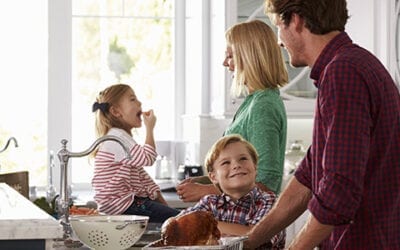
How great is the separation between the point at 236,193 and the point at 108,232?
25.1 inches

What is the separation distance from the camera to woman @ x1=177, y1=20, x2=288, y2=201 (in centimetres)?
333

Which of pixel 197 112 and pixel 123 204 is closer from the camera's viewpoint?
pixel 123 204

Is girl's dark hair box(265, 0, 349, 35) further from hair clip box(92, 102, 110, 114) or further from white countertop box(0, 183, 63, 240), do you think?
hair clip box(92, 102, 110, 114)

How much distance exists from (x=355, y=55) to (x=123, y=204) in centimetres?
222

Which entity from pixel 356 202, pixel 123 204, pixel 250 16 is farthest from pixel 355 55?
pixel 250 16

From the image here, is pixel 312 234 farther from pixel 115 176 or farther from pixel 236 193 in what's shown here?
pixel 115 176

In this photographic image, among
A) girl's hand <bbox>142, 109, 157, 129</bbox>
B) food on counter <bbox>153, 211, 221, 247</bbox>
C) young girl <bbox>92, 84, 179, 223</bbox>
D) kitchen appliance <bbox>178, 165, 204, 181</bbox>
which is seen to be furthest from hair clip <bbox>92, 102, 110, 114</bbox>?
food on counter <bbox>153, 211, 221, 247</bbox>

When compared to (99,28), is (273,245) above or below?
below

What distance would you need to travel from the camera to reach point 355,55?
2234mm

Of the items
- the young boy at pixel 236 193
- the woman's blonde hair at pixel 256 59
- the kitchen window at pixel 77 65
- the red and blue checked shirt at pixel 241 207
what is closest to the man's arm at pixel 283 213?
the young boy at pixel 236 193

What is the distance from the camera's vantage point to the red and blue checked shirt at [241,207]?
2.98 meters

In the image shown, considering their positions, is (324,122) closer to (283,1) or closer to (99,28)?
(283,1)

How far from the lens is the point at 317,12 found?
233 centimetres

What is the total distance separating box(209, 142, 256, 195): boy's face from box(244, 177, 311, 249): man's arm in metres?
0.40
